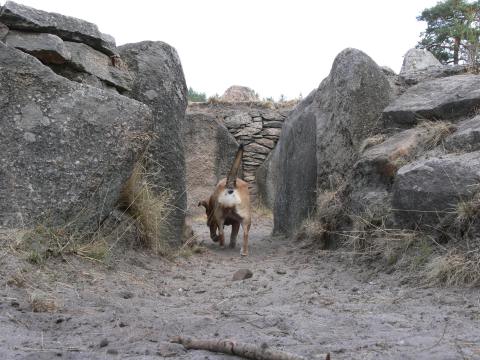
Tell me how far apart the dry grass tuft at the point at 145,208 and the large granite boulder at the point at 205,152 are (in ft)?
25.2

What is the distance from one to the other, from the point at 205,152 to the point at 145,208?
8588mm

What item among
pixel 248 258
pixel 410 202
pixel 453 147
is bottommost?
pixel 248 258

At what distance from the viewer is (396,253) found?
4660 mm

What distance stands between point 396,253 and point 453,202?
65 centimetres

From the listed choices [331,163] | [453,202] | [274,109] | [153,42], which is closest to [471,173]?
[453,202]

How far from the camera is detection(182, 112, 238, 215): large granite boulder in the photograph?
1396 cm

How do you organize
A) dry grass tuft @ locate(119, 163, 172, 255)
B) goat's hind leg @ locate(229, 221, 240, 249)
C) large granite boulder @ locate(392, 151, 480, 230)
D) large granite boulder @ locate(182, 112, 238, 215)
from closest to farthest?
large granite boulder @ locate(392, 151, 480, 230), dry grass tuft @ locate(119, 163, 172, 255), goat's hind leg @ locate(229, 221, 240, 249), large granite boulder @ locate(182, 112, 238, 215)

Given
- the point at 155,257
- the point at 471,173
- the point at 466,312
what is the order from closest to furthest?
the point at 466,312 → the point at 471,173 → the point at 155,257

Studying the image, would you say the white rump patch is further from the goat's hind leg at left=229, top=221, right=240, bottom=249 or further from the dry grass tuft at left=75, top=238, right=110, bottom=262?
the dry grass tuft at left=75, top=238, right=110, bottom=262

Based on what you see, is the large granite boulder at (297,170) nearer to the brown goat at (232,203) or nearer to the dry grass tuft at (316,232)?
the dry grass tuft at (316,232)

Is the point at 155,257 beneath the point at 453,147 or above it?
beneath

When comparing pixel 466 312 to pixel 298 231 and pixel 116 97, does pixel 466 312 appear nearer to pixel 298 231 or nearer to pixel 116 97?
pixel 116 97

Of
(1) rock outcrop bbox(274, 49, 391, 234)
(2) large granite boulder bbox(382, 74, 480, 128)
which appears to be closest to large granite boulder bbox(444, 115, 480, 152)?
(2) large granite boulder bbox(382, 74, 480, 128)

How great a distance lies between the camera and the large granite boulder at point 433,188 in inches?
169
